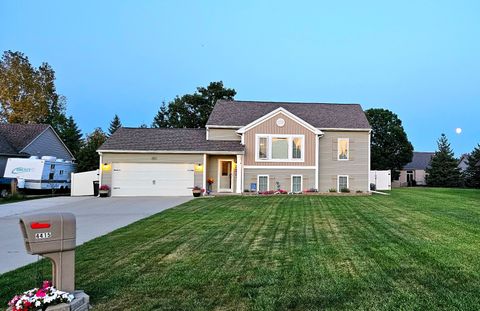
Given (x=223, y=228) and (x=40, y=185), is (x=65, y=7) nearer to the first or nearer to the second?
(x=40, y=185)

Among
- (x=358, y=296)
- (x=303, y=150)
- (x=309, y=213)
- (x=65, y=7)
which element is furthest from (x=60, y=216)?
(x=65, y=7)

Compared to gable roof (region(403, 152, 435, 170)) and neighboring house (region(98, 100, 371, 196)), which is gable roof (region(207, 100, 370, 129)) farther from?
gable roof (region(403, 152, 435, 170))

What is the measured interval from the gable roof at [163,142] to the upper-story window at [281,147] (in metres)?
1.37

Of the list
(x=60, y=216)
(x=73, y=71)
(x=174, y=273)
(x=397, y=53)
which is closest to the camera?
(x=60, y=216)

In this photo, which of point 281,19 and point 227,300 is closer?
point 227,300

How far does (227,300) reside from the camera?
4.13 meters

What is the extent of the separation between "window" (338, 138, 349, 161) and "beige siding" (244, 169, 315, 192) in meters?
2.41

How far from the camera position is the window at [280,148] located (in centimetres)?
2131

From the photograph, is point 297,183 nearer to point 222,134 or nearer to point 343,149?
point 343,149

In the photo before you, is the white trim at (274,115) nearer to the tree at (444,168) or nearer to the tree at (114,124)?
the tree at (444,168)

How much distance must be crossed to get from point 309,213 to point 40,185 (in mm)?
18740

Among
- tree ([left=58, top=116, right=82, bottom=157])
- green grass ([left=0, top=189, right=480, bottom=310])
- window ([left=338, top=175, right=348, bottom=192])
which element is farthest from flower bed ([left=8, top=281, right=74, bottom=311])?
tree ([left=58, top=116, right=82, bottom=157])

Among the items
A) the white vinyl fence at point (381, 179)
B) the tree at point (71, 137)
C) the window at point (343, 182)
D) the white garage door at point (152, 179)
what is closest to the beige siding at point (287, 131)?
the window at point (343, 182)

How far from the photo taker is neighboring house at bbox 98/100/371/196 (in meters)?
20.9
